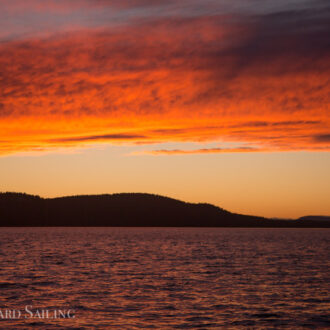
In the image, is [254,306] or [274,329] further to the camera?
[254,306]

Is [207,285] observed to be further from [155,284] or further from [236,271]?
[236,271]

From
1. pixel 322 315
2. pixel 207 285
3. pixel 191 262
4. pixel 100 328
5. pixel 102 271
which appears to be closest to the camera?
pixel 100 328

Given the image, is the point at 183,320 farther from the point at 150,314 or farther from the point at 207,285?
the point at 207,285

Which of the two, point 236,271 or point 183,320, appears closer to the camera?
point 183,320

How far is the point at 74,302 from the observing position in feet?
129

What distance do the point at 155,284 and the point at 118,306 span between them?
11.9 metres

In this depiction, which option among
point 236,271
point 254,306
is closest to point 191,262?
point 236,271

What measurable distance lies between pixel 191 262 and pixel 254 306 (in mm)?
36951

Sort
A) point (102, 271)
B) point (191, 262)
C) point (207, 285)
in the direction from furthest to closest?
point (191, 262), point (102, 271), point (207, 285)

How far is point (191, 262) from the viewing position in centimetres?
7531

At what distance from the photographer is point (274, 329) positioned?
105ft

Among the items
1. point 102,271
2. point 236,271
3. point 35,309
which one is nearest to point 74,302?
point 35,309

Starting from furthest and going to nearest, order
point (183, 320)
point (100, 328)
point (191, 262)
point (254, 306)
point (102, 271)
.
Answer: point (191, 262)
point (102, 271)
point (254, 306)
point (183, 320)
point (100, 328)

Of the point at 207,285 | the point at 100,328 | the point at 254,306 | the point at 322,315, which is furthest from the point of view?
the point at 207,285
